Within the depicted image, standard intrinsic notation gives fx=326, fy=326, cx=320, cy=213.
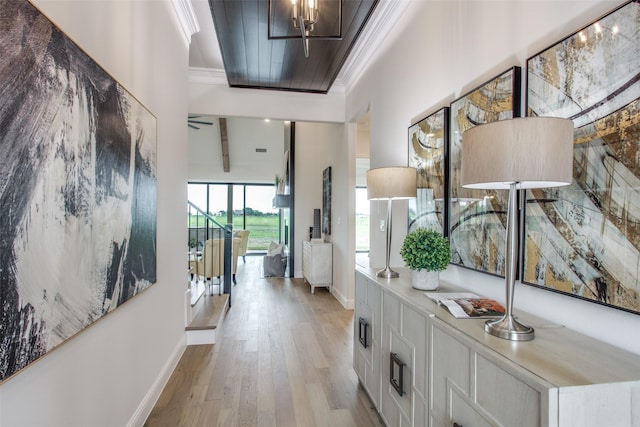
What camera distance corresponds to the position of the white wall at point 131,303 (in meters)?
1.19

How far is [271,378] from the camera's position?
8.73 ft

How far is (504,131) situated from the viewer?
41.4 inches

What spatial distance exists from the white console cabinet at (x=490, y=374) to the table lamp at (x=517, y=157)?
0.42ft

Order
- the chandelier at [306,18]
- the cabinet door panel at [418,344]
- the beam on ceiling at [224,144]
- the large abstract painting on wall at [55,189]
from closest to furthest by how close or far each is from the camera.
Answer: the large abstract painting on wall at [55,189]
the cabinet door panel at [418,344]
the chandelier at [306,18]
the beam on ceiling at [224,144]

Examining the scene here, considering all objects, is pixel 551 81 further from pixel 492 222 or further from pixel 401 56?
pixel 401 56

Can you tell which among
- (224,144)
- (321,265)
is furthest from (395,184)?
(224,144)

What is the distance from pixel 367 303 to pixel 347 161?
9.05ft

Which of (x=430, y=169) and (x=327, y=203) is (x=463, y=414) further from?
(x=327, y=203)

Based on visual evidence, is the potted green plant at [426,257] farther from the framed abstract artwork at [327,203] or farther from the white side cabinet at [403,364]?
the framed abstract artwork at [327,203]

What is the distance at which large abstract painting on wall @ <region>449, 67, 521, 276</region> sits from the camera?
1540 millimetres

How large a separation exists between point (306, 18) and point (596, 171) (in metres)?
1.64

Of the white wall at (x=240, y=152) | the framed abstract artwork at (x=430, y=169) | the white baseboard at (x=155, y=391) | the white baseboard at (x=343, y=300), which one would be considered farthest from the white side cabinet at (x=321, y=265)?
the white wall at (x=240, y=152)

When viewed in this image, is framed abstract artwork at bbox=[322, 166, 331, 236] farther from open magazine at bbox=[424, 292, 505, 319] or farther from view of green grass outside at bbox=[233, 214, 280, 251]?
view of green grass outside at bbox=[233, 214, 280, 251]

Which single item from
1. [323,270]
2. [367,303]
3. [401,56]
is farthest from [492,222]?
[323,270]
